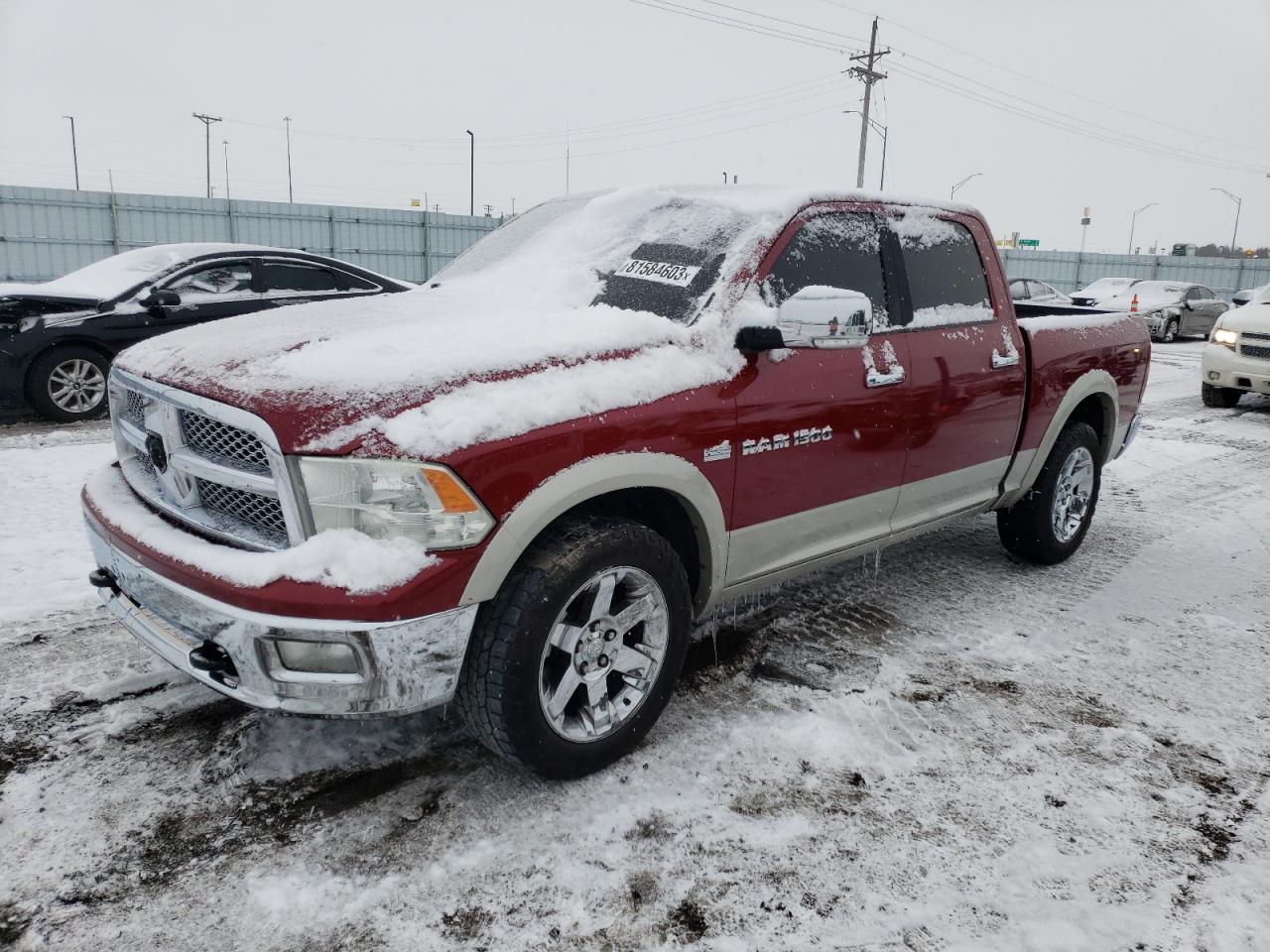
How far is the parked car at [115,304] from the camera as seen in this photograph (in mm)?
7441

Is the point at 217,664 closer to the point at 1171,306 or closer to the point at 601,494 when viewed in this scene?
the point at 601,494

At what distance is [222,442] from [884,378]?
2.33m

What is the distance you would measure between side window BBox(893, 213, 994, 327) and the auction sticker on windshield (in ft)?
3.73

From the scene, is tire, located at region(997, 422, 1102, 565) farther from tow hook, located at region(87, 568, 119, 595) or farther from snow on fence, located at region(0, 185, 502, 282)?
snow on fence, located at region(0, 185, 502, 282)

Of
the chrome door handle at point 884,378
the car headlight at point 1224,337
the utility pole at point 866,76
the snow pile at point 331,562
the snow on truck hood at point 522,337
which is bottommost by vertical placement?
the snow pile at point 331,562

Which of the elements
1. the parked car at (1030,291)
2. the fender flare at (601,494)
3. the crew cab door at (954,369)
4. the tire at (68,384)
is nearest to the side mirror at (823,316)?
the fender flare at (601,494)

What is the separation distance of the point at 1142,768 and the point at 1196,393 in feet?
35.4

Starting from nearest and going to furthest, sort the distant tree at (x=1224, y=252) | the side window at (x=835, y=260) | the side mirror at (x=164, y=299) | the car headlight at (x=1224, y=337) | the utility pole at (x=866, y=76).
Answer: the side window at (x=835, y=260), the side mirror at (x=164, y=299), the car headlight at (x=1224, y=337), the utility pole at (x=866, y=76), the distant tree at (x=1224, y=252)

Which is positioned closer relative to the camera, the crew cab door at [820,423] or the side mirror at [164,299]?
the crew cab door at [820,423]

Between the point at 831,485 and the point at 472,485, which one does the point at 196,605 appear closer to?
the point at 472,485

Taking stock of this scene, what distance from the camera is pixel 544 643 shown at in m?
2.46

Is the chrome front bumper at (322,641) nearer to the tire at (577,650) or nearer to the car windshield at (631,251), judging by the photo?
the tire at (577,650)

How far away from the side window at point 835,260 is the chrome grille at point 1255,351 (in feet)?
27.7

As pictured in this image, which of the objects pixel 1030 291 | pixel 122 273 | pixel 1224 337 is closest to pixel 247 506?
pixel 122 273
